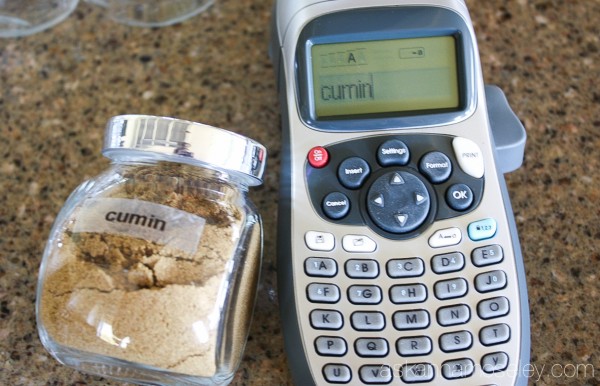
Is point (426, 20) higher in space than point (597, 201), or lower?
higher

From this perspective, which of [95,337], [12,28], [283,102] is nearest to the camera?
[95,337]

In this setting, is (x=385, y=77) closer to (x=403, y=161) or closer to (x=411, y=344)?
(x=403, y=161)

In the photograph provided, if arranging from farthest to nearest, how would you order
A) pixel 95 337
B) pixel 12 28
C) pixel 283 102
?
pixel 12 28 → pixel 283 102 → pixel 95 337

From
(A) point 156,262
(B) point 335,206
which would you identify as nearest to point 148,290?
(A) point 156,262

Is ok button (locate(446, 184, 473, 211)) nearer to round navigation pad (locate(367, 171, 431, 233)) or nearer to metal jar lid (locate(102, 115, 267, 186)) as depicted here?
round navigation pad (locate(367, 171, 431, 233))

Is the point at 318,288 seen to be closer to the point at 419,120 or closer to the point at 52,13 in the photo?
the point at 419,120

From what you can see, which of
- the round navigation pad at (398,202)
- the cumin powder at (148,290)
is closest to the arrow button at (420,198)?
the round navigation pad at (398,202)

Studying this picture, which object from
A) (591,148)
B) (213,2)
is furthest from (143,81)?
Result: (591,148)
